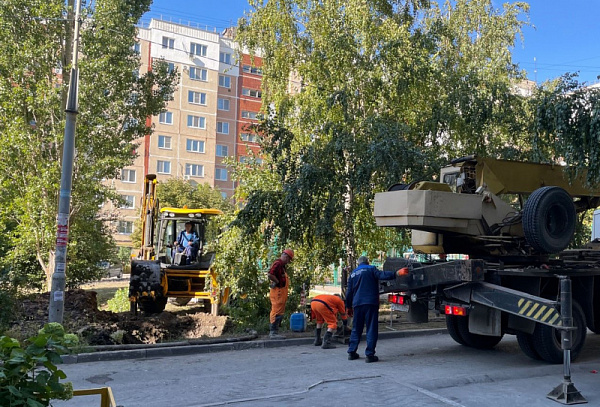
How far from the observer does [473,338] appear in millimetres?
9844

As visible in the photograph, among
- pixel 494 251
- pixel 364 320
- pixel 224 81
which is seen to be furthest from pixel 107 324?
pixel 224 81

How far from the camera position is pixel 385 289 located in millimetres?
9367

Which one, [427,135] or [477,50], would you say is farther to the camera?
[477,50]

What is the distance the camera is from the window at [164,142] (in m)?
53.7

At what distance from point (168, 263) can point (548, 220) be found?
36.8 ft

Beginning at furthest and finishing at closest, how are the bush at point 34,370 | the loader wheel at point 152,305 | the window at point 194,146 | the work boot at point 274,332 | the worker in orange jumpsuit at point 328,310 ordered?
the window at point 194,146
the loader wheel at point 152,305
the work boot at point 274,332
the worker in orange jumpsuit at point 328,310
the bush at point 34,370

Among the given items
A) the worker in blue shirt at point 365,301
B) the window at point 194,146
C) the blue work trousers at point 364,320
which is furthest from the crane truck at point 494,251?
the window at point 194,146

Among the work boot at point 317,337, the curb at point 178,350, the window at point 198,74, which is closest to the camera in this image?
the curb at point 178,350

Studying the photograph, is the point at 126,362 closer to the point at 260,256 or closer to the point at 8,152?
the point at 260,256

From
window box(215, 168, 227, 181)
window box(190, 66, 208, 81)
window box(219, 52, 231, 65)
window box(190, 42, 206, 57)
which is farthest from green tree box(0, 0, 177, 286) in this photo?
window box(219, 52, 231, 65)

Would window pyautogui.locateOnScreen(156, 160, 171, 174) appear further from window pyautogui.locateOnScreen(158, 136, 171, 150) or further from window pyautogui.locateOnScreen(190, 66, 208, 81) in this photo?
window pyautogui.locateOnScreen(190, 66, 208, 81)

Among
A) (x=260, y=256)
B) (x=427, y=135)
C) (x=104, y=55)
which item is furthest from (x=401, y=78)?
(x=104, y=55)

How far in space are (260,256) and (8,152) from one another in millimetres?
9472

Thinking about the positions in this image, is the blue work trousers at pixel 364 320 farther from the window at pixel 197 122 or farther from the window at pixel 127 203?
the window at pixel 197 122
